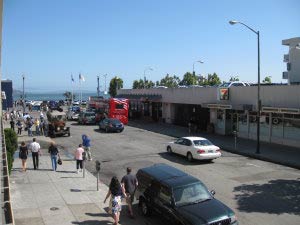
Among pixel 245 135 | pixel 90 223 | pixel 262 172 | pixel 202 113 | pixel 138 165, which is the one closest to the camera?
pixel 90 223

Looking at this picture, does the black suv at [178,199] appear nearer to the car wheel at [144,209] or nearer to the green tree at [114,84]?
the car wheel at [144,209]

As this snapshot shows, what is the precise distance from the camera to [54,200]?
15484 millimetres

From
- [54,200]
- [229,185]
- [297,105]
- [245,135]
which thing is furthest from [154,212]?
[245,135]

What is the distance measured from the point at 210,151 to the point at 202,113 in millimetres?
17537

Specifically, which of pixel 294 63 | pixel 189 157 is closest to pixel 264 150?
pixel 189 157

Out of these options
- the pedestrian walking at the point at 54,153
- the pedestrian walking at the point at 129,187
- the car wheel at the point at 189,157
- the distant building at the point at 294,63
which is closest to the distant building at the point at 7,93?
the distant building at the point at 294,63

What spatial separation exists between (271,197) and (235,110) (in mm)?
18690

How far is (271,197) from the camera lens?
16.2 m

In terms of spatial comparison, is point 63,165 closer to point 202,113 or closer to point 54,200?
point 54,200

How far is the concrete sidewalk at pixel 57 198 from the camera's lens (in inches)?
527

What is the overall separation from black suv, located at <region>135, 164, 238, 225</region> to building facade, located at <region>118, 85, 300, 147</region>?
15.6 metres

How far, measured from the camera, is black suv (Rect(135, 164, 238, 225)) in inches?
446

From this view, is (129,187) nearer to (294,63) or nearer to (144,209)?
(144,209)

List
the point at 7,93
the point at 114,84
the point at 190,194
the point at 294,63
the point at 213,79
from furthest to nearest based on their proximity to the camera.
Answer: the point at 114,84
the point at 213,79
the point at 7,93
the point at 294,63
the point at 190,194
